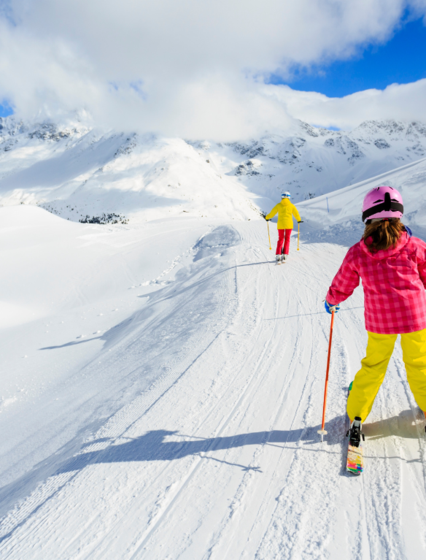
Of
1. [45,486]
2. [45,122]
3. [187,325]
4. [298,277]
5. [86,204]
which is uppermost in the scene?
[45,122]

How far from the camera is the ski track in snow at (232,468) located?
6.09ft

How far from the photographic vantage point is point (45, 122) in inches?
5930

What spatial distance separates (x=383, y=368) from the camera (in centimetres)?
242

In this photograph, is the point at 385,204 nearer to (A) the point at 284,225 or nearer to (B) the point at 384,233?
(B) the point at 384,233

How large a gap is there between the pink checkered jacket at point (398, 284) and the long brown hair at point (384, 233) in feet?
0.17

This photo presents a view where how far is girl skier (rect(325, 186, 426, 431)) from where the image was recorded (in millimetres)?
2191

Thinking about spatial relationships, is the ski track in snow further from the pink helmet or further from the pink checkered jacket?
the pink helmet

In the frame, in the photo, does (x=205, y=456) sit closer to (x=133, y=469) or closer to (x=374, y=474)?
(x=133, y=469)

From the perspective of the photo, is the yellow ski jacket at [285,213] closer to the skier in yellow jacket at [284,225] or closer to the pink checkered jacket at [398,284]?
the skier in yellow jacket at [284,225]

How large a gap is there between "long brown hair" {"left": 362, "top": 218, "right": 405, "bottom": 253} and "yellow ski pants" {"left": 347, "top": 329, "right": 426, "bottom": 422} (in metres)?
0.68

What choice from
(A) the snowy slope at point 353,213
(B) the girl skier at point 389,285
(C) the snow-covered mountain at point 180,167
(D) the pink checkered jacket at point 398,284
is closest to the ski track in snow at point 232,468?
(B) the girl skier at point 389,285

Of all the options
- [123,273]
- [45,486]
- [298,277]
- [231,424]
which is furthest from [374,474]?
[123,273]

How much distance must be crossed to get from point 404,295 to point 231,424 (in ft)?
5.91

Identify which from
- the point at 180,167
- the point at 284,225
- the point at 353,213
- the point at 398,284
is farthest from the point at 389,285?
→ the point at 180,167
